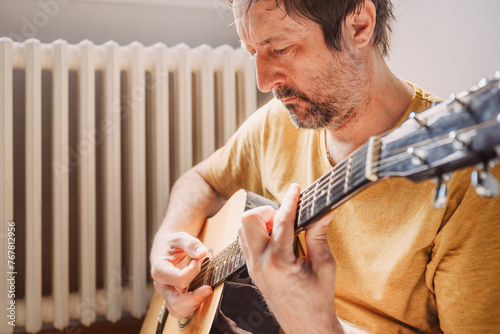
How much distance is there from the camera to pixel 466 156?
1.32ft

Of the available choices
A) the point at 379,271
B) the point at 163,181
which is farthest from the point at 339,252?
the point at 163,181

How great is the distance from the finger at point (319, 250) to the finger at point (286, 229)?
29 millimetres

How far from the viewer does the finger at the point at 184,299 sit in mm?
893

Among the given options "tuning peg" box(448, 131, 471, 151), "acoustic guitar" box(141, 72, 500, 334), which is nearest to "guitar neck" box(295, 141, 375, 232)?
"acoustic guitar" box(141, 72, 500, 334)

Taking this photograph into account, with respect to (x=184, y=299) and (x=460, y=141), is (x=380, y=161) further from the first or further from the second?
(x=184, y=299)

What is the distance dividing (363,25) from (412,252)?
431 mm

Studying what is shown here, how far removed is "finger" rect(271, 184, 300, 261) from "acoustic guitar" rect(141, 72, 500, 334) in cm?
1

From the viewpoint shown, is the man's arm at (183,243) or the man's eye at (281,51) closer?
the man's eye at (281,51)

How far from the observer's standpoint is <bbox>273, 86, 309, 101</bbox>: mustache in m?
0.83

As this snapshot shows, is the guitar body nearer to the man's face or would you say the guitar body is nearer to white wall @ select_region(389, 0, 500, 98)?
the man's face

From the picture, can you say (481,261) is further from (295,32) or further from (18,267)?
(18,267)

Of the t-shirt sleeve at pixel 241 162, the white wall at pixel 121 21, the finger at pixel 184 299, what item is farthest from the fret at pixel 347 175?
the white wall at pixel 121 21

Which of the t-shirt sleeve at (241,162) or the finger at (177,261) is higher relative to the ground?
the t-shirt sleeve at (241,162)

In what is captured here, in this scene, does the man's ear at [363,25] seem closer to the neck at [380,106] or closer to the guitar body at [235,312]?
the neck at [380,106]
